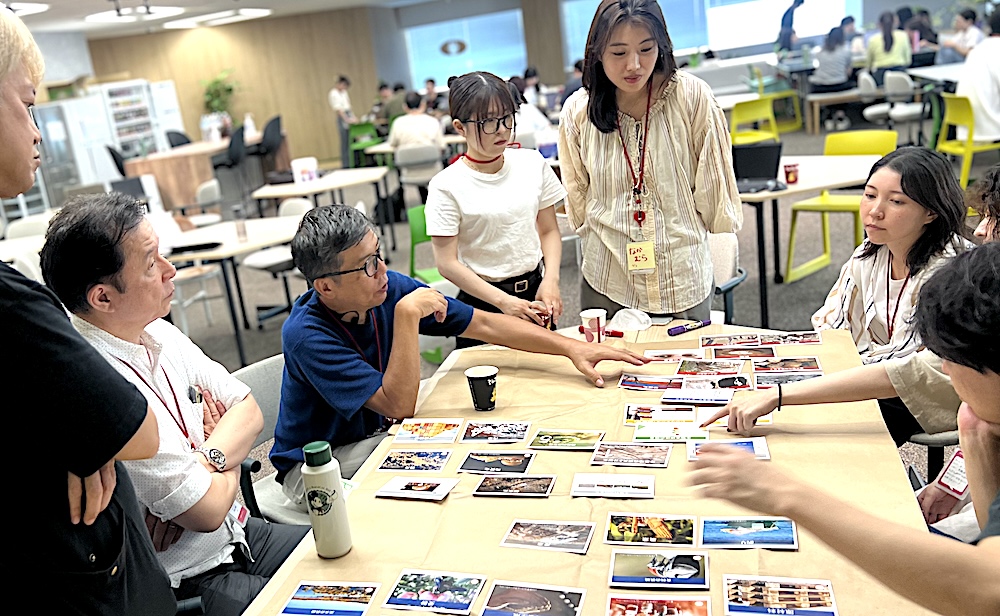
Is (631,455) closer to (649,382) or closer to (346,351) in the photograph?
(649,382)

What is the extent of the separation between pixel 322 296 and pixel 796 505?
4.00ft

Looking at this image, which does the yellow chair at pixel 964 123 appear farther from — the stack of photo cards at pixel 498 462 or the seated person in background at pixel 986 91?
the stack of photo cards at pixel 498 462

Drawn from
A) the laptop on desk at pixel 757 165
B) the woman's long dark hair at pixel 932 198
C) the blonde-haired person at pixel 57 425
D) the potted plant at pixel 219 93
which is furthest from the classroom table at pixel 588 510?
the potted plant at pixel 219 93

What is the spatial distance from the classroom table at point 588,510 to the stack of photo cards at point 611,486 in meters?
0.02

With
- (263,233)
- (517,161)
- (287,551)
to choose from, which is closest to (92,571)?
(287,551)

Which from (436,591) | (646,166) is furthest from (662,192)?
(436,591)

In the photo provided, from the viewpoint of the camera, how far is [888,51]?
10.8 metres

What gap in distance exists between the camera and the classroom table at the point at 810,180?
4.18m

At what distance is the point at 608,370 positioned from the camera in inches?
80.3


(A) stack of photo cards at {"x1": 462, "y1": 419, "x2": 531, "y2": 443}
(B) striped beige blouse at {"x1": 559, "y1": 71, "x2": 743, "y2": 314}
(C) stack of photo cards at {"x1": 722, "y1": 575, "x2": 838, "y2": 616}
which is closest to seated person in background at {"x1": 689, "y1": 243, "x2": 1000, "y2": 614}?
(C) stack of photo cards at {"x1": 722, "y1": 575, "x2": 838, "y2": 616}

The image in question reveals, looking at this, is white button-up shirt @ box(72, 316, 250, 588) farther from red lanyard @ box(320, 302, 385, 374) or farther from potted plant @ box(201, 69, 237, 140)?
potted plant @ box(201, 69, 237, 140)

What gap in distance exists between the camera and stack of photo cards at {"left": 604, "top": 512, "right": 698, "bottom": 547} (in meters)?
1.30

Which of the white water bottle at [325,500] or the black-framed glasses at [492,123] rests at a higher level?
the black-framed glasses at [492,123]

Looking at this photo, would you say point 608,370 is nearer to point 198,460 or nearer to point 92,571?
point 198,460
